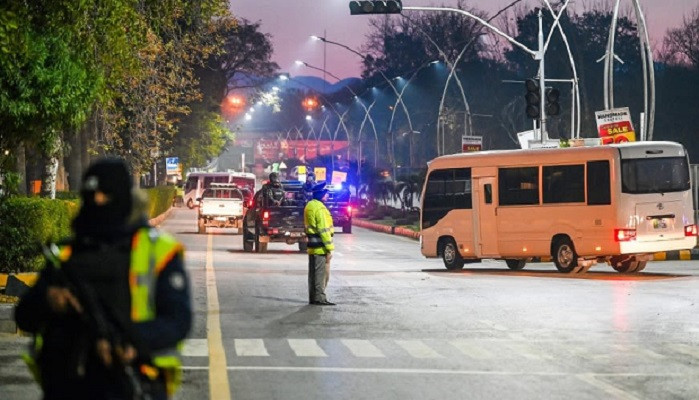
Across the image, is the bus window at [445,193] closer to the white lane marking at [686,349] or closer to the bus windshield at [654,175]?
the bus windshield at [654,175]

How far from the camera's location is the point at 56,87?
19.0m

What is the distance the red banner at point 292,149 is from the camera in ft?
580

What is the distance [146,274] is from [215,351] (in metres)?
9.46

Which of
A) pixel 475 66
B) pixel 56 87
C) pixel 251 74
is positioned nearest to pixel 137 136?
pixel 251 74

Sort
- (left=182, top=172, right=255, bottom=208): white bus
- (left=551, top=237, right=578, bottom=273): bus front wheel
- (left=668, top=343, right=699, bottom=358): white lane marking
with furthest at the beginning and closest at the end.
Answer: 1. (left=182, top=172, right=255, bottom=208): white bus
2. (left=551, top=237, right=578, bottom=273): bus front wheel
3. (left=668, top=343, right=699, bottom=358): white lane marking

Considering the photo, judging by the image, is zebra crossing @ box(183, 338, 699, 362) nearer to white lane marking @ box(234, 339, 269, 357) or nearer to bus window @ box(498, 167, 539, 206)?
white lane marking @ box(234, 339, 269, 357)

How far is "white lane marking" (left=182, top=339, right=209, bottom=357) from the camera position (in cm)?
1435

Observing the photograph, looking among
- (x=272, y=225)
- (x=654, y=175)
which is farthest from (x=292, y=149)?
(x=654, y=175)

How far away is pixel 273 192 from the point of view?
3831cm

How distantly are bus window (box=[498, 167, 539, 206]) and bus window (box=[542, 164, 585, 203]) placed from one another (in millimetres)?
294

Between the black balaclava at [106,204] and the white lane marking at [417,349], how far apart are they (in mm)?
9363

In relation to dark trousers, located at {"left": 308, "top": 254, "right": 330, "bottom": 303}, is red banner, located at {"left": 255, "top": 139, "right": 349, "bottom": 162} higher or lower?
higher

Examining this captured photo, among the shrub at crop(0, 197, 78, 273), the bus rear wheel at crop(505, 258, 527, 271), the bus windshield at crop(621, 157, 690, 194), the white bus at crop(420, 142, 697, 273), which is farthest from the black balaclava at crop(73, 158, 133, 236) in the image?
the bus rear wheel at crop(505, 258, 527, 271)

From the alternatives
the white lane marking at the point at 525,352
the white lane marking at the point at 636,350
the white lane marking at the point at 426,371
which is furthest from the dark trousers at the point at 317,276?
the white lane marking at the point at 426,371
